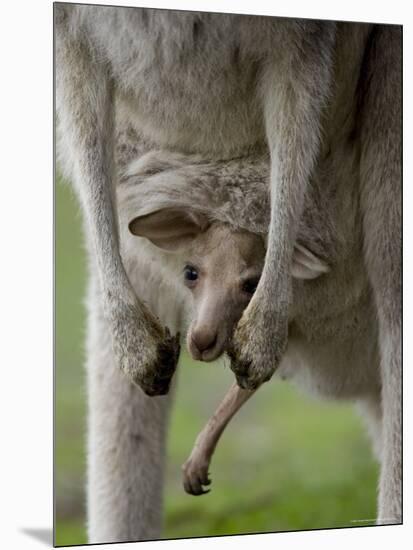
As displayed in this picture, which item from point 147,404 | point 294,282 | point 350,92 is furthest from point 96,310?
point 350,92

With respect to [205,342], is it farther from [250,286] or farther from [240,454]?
[240,454]

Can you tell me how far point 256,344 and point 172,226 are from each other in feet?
1.92

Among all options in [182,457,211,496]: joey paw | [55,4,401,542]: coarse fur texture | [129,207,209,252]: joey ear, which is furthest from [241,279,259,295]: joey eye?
[182,457,211,496]: joey paw

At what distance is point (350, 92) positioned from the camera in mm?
5531

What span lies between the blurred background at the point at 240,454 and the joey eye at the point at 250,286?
276 mm

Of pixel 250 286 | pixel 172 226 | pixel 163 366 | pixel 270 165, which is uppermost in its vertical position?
pixel 270 165

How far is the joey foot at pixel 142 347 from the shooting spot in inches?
203

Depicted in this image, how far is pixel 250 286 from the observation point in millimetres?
5383

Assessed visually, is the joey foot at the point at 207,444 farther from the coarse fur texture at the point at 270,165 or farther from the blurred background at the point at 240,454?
the coarse fur texture at the point at 270,165

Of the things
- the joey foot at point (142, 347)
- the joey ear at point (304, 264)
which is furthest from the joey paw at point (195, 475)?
the joey ear at point (304, 264)

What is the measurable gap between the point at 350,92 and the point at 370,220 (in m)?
0.47

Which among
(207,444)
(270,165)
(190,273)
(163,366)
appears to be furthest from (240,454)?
(270,165)

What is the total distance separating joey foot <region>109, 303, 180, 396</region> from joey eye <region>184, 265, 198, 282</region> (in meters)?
0.30

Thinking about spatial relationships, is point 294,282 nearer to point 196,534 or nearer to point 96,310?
point 96,310
